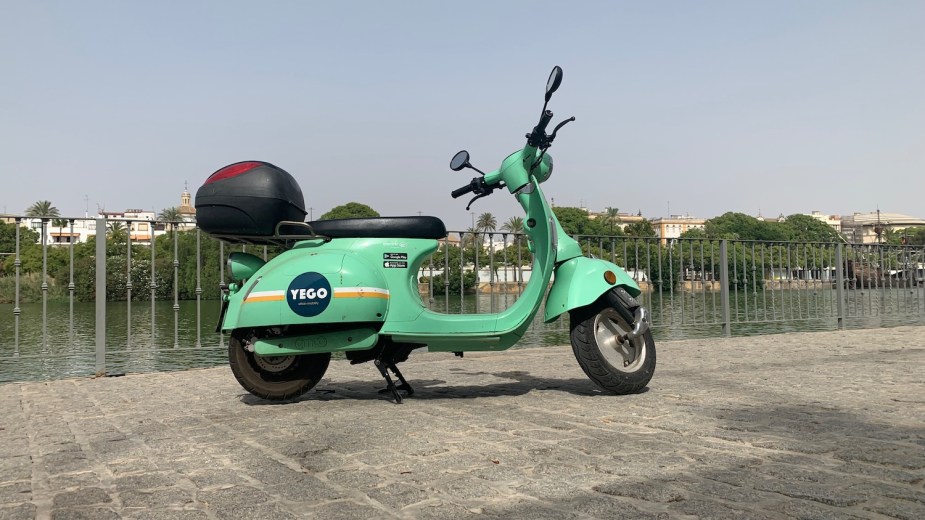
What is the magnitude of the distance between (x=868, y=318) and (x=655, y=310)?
440cm

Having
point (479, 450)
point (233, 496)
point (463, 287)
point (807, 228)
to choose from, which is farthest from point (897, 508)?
point (807, 228)

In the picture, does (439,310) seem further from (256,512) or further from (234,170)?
(256,512)

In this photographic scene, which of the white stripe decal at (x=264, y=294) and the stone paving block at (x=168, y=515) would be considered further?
the white stripe decal at (x=264, y=294)

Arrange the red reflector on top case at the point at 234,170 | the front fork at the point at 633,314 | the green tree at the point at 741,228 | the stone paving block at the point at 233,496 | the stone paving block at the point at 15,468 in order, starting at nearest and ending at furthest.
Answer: the stone paving block at the point at 233,496
the stone paving block at the point at 15,468
the red reflector on top case at the point at 234,170
the front fork at the point at 633,314
the green tree at the point at 741,228

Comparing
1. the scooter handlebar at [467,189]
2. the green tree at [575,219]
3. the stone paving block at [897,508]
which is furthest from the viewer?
the green tree at [575,219]

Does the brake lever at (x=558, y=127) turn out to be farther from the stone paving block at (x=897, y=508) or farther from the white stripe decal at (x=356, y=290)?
the stone paving block at (x=897, y=508)

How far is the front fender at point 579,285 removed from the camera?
4.16 m

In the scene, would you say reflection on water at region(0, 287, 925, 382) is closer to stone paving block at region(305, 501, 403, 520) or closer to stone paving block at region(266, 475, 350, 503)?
stone paving block at region(266, 475, 350, 503)

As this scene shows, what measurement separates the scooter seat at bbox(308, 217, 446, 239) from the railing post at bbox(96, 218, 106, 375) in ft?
8.91

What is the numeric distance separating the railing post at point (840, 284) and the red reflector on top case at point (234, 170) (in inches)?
369

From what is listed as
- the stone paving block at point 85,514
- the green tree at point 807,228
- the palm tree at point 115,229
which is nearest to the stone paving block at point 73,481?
the stone paving block at point 85,514

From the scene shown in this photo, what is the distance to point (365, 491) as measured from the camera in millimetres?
2312

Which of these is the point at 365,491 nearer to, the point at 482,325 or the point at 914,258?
the point at 482,325

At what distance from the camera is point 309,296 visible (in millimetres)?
3912
